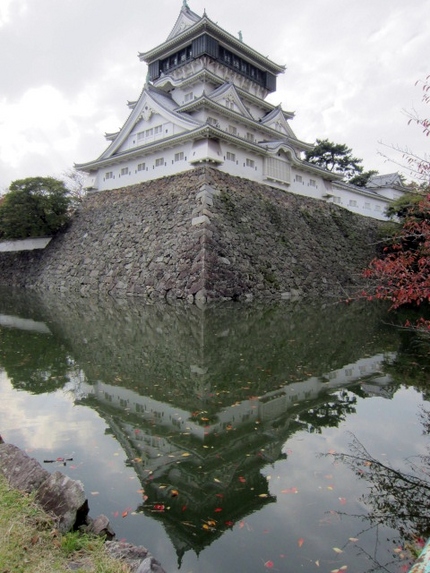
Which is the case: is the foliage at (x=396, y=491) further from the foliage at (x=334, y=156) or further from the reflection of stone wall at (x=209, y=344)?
the foliage at (x=334, y=156)

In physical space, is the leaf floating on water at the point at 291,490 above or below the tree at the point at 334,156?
below

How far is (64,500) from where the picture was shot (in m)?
2.24

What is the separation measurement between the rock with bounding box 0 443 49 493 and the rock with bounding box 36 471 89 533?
4.5 inches

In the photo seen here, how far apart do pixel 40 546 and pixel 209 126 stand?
54.6 feet

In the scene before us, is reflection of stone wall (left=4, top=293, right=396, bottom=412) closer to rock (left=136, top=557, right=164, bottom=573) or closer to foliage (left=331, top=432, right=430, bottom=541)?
foliage (left=331, top=432, right=430, bottom=541)

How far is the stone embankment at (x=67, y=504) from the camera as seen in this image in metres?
2.00

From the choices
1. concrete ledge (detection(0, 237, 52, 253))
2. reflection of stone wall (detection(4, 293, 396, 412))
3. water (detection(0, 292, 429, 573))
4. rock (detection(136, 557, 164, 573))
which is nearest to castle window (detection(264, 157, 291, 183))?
reflection of stone wall (detection(4, 293, 396, 412))

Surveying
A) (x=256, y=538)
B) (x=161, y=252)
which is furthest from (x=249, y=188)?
(x=256, y=538)

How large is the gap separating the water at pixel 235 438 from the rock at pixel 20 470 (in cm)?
42

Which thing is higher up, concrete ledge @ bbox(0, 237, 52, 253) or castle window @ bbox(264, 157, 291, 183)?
castle window @ bbox(264, 157, 291, 183)

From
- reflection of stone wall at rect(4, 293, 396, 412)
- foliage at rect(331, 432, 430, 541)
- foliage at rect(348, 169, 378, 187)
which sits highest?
foliage at rect(348, 169, 378, 187)

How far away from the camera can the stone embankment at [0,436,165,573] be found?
6.55 feet

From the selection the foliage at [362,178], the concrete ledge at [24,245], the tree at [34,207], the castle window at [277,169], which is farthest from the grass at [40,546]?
the foliage at [362,178]

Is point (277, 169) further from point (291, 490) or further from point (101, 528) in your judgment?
point (101, 528)
